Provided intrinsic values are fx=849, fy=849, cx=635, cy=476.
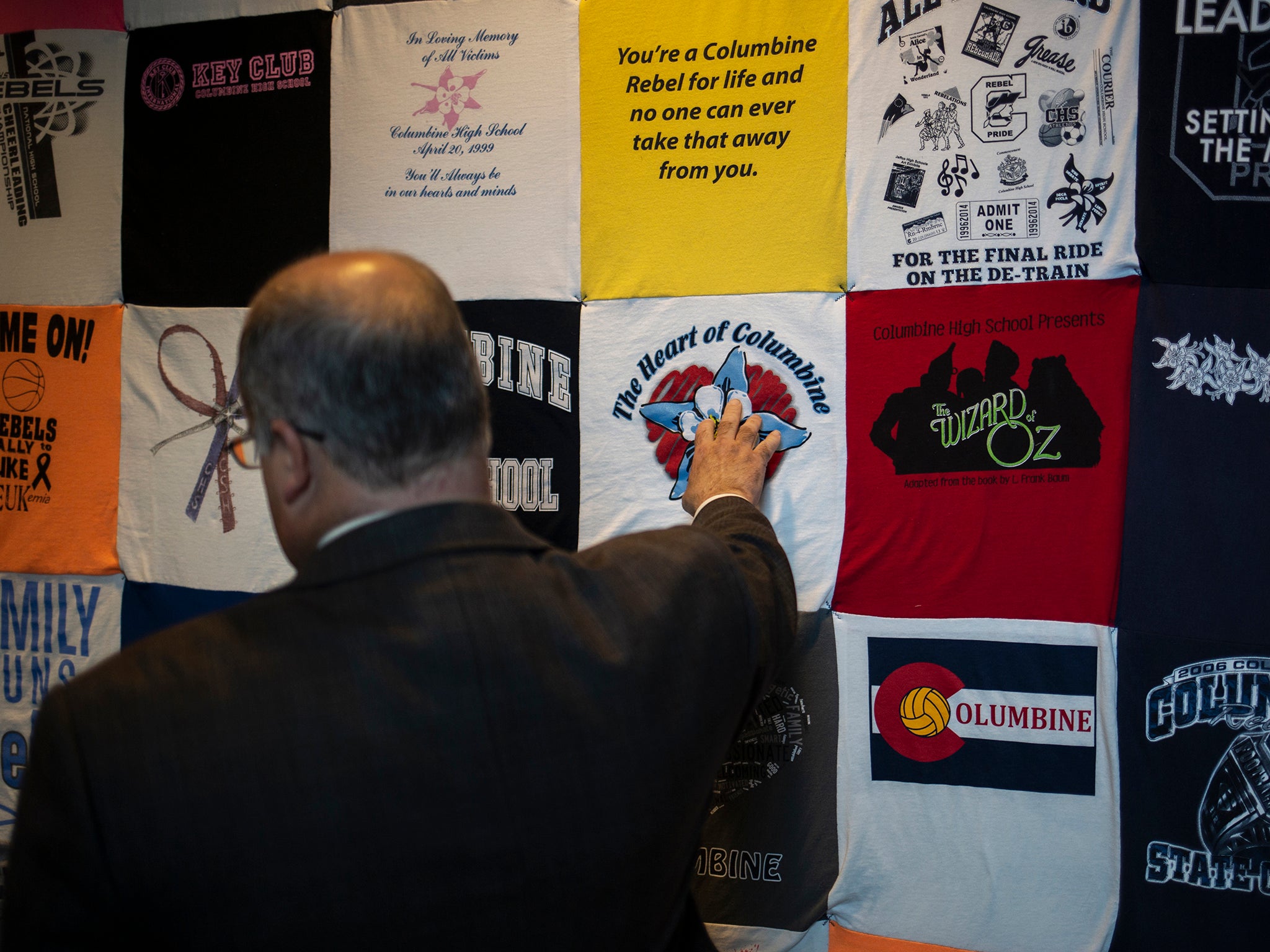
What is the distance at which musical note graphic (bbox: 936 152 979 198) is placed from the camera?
1.56 meters

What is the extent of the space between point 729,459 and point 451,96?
0.96 meters

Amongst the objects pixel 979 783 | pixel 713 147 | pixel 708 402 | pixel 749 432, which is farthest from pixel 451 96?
pixel 979 783

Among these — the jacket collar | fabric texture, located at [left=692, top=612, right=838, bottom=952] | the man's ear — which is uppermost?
the man's ear

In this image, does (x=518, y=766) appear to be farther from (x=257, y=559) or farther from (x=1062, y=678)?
(x=257, y=559)

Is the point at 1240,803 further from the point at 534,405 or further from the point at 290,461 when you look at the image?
the point at 290,461

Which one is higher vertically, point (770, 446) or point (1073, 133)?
point (1073, 133)

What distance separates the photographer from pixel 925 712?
1590mm

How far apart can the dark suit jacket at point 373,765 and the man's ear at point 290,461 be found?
0.09 meters

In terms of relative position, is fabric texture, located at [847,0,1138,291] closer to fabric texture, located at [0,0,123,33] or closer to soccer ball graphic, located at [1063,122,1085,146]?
soccer ball graphic, located at [1063,122,1085,146]

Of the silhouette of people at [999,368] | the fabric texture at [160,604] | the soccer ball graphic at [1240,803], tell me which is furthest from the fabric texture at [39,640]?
the soccer ball graphic at [1240,803]

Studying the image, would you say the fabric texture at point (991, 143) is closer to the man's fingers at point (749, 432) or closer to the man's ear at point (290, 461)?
the man's fingers at point (749, 432)

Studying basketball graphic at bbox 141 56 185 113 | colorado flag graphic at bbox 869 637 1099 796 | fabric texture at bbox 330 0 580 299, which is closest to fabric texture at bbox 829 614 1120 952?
colorado flag graphic at bbox 869 637 1099 796

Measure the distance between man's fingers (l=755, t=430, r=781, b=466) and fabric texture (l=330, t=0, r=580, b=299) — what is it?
1.60 feet

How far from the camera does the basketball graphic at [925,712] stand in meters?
1.58
